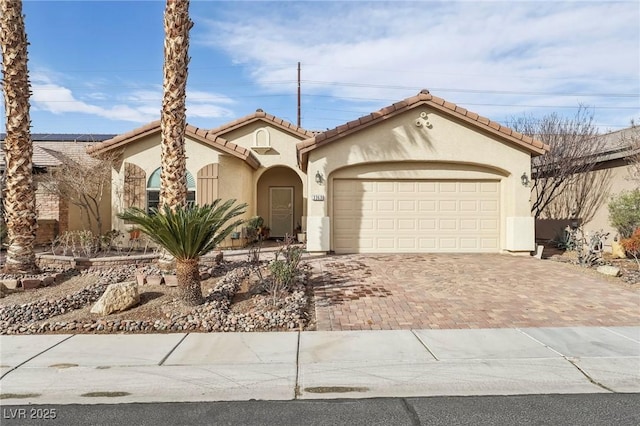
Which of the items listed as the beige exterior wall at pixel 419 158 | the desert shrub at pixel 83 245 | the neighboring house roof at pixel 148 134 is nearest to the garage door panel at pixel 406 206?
the beige exterior wall at pixel 419 158

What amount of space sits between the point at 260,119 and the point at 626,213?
45.2ft

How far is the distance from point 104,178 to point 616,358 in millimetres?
13917

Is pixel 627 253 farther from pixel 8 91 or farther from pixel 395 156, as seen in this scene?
pixel 8 91

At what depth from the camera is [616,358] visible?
4.91 metres

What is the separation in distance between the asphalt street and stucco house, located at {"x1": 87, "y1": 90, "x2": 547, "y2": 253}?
8.49 metres

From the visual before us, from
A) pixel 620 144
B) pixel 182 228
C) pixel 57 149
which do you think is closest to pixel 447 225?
pixel 620 144

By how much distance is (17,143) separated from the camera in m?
8.86

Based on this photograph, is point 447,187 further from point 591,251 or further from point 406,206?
point 591,251

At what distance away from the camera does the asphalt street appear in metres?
3.53

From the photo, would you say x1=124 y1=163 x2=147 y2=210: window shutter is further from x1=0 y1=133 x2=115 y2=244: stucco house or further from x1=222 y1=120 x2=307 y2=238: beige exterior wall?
x1=222 y1=120 x2=307 y2=238: beige exterior wall

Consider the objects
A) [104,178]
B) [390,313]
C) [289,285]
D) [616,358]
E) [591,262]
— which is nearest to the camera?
[616,358]

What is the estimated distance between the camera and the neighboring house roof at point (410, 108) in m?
12.2

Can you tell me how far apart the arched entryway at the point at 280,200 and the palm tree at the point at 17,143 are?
10.0m

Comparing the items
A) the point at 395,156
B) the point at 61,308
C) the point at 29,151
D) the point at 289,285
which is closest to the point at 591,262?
the point at 395,156
